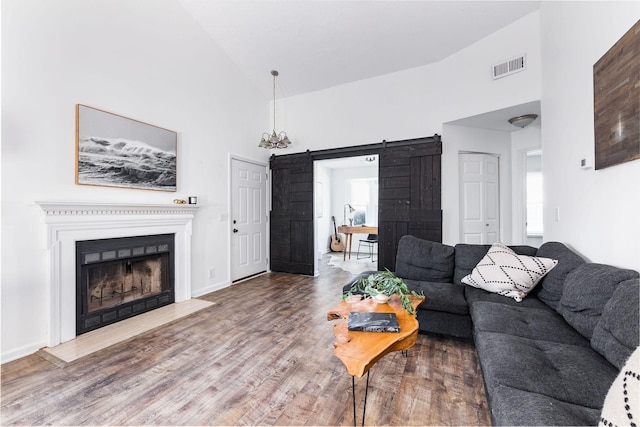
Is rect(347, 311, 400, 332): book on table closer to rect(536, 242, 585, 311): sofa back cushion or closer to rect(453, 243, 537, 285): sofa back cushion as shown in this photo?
rect(536, 242, 585, 311): sofa back cushion

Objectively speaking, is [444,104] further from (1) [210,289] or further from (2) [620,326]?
(1) [210,289]

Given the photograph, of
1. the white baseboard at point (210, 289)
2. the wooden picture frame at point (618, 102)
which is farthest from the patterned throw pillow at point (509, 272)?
the white baseboard at point (210, 289)

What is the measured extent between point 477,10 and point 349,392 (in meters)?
4.26

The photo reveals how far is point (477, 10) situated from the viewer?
333 centimetres

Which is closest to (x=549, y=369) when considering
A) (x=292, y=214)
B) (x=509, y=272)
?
(x=509, y=272)

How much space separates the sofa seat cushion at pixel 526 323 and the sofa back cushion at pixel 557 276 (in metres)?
0.09

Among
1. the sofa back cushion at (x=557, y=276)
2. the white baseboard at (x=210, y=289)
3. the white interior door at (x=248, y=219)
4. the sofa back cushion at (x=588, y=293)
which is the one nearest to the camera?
the sofa back cushion at (x=588, y=293)

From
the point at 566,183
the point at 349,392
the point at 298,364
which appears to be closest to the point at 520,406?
the point at 349,392

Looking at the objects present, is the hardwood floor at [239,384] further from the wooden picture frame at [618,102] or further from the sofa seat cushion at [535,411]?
the wooden picture frame at [618,102]

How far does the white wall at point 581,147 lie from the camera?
5.81ft

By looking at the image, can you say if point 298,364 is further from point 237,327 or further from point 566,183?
point 566,183

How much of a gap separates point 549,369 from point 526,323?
0.64 metres

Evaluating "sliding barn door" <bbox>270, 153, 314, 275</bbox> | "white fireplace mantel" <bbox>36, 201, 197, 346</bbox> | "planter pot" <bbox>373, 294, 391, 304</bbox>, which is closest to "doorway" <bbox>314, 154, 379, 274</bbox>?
"sliding barn door" <bbox>270, 153, 314, 275</bbox>

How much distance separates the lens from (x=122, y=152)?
10.1 feet
